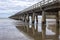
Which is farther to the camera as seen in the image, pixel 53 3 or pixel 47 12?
pixel 47 12

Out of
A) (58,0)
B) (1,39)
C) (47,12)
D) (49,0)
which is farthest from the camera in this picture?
(47,12)

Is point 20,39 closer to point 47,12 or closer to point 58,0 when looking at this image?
point 58,0

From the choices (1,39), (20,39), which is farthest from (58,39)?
(1,39)

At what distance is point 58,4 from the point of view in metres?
18.6

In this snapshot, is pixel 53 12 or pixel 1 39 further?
pixel 53 12

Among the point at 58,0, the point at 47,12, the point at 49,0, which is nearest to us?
the point at 58,0

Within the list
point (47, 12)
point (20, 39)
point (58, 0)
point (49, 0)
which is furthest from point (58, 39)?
point (47, 12)

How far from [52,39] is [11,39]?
2931mm

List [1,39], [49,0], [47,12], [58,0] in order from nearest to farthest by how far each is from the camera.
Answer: [1,39]
[58,0]
[49,0]
[47,12]

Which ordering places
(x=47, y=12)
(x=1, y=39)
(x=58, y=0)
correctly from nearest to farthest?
(x=1, y=39)
(x=58, y=0)
(x=47, y=12)

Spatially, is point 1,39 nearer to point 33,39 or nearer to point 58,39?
point 33,39

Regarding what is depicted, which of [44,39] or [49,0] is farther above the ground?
[49,0]

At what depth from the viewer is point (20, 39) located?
13.4 meters

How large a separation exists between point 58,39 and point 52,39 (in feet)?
1.46
